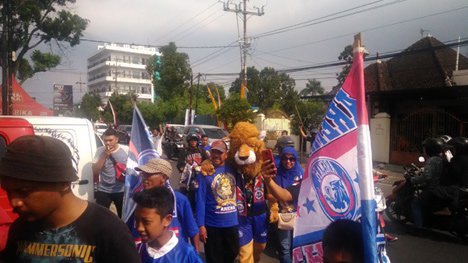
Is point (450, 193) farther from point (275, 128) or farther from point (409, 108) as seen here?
point (275, 128)

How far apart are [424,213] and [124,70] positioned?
90.0 meters

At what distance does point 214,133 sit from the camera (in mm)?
18281

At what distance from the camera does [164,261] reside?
2.48 metres

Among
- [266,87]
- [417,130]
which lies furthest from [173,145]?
[266,87]

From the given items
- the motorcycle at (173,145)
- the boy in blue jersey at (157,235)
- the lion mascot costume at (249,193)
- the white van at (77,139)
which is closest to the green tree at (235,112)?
the motorcycle at (173,145)

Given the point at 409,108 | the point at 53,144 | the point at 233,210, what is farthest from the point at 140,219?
the point at 409,108

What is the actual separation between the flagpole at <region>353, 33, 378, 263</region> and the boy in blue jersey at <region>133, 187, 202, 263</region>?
1.13m

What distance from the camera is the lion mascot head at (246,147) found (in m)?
4.03

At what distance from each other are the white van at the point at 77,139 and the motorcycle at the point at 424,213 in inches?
197

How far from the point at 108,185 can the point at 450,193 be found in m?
4.96

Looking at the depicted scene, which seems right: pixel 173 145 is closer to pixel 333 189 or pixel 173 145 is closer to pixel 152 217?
pixel 152 217

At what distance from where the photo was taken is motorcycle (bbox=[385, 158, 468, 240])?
5.98 meters

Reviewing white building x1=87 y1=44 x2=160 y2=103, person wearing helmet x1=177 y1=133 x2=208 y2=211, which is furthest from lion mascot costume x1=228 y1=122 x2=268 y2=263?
white building x1=87 y1=44 x2=160 y2=103

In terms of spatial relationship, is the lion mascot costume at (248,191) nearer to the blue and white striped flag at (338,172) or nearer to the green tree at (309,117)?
the blue and white striped flag at (338,172)
